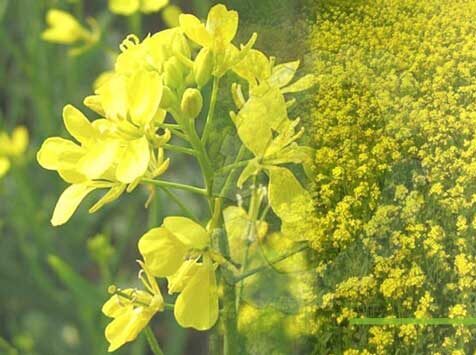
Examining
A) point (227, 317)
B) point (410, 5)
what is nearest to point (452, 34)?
point (410, 5)

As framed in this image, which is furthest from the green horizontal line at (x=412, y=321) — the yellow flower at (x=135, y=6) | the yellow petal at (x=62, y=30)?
the yellow petal at (x=62, y=30)

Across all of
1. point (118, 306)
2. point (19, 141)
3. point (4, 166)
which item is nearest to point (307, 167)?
point (118, 306)

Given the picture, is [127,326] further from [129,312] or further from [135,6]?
[135,6]

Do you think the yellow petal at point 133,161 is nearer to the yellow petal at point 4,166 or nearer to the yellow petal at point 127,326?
the yellow petal at point 127,326

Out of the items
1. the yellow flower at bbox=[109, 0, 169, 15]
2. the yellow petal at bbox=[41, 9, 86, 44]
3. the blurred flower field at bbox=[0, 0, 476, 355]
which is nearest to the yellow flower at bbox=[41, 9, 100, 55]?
the yellow petal at bbox=[41, 9, 86, 44]

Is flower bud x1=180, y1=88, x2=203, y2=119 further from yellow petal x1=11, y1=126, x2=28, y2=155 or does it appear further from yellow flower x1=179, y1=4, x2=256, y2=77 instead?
yellow petal x1=11, y1=126, x2=28, y2=155
